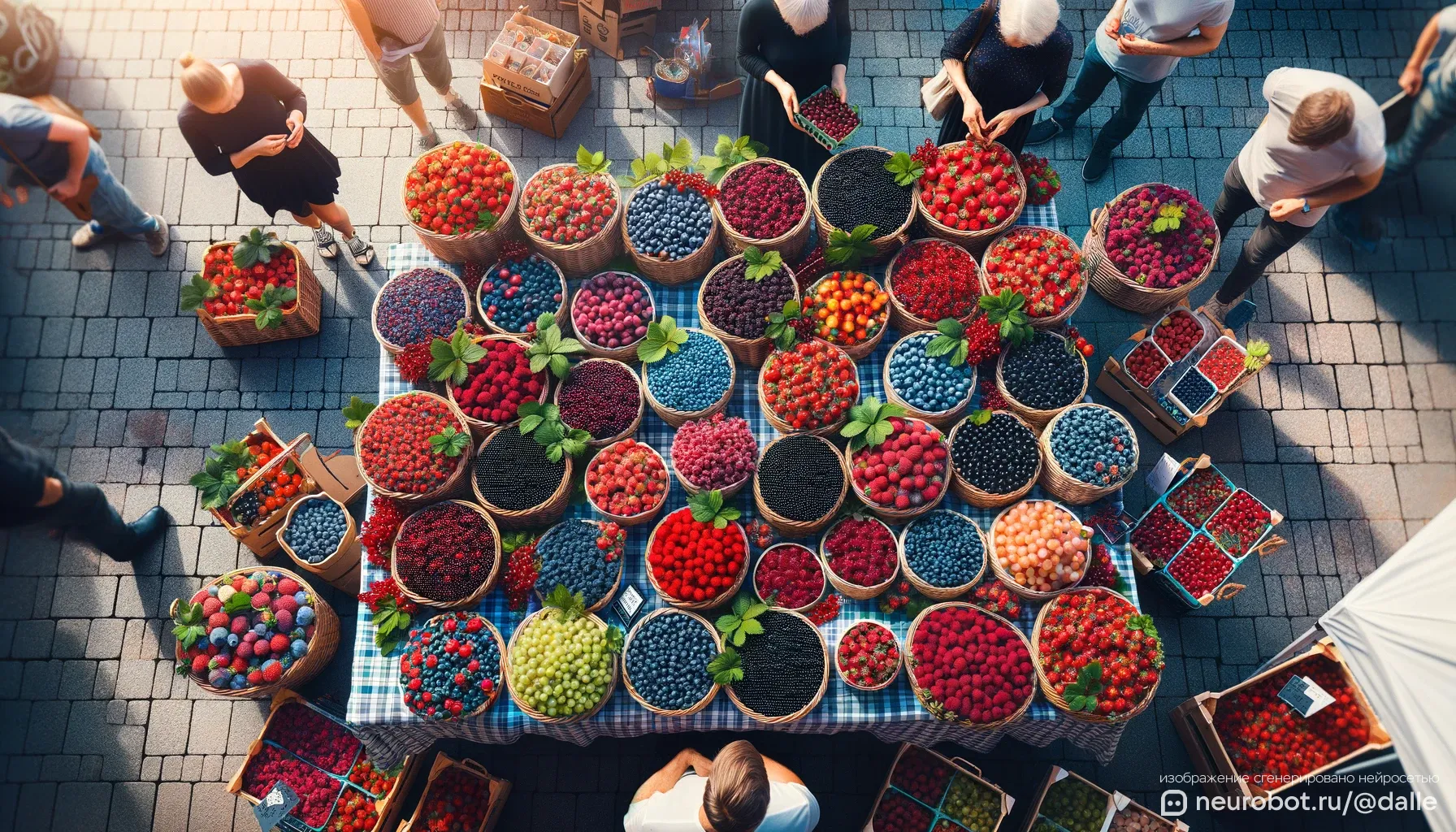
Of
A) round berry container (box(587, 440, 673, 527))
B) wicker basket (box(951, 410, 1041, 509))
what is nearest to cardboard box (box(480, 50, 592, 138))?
round berry container (box(587, 440, 673, 527))

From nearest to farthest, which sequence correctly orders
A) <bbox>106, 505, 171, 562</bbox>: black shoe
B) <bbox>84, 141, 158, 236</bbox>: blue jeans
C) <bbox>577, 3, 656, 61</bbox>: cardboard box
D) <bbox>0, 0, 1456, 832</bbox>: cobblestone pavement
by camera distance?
1. <bbox>0, 0, 1456, 832</bbox>: cobblestone pavement
2. <bbox>106, 505, 171, 562</bbox>: black shoe
3. <bbox>84, 141, 158, 236</bbox>: blue jeans
4. <bbox>577, 3, 656, 61</bbox>: cardboard box

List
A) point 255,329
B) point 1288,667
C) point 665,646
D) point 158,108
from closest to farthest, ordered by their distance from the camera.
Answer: point 665,646
point 1288,667
point 255,329
point 158,108

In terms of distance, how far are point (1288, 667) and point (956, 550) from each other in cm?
264

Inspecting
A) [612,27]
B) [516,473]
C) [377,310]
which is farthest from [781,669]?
[612,27]

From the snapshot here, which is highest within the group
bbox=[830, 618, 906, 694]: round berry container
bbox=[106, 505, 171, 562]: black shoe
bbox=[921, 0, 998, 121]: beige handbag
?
bbox=[921, 0, 998, 121]: beige handbag

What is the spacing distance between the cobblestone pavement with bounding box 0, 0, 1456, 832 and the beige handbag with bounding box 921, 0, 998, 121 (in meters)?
1.51

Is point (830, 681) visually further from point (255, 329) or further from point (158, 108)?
point (158, 108)

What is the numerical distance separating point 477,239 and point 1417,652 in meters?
5.54

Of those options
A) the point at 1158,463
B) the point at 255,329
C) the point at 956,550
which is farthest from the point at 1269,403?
the point at 255,329

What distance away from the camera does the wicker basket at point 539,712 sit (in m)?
4.58

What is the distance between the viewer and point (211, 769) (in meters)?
5.82

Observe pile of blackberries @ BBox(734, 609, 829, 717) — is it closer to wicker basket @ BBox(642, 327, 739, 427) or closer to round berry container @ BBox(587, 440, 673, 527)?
round berry container @ BBox(587, 440, 673, 527)

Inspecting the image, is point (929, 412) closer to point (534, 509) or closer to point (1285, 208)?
point (534, 509)

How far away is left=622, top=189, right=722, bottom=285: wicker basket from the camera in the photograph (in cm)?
531
